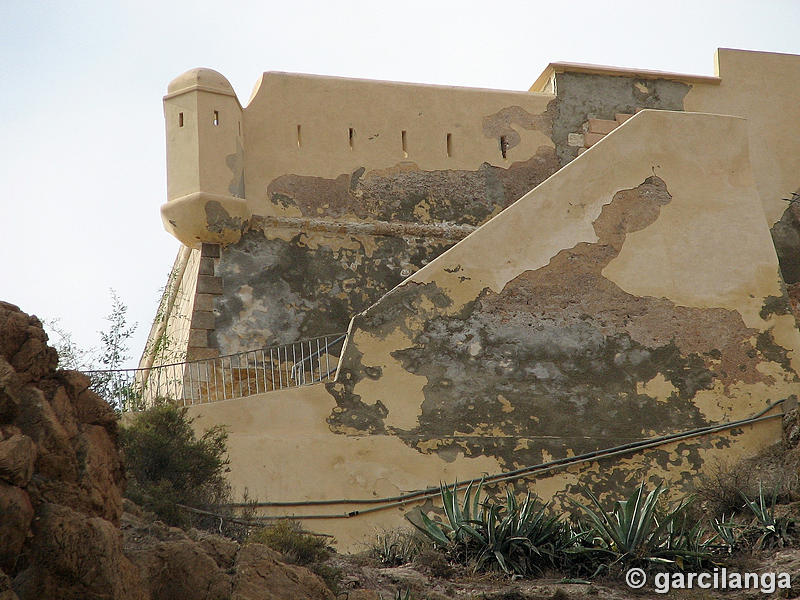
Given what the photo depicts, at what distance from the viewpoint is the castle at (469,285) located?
11.7m

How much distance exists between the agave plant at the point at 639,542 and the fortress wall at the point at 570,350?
6.85 ft

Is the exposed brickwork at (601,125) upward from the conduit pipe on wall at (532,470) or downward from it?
upward

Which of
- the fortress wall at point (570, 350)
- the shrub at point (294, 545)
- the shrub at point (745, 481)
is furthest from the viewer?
the fortress wall at point (570, 350)

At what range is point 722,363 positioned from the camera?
12.8 meters

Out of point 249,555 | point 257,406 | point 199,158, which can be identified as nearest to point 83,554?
point 249,555

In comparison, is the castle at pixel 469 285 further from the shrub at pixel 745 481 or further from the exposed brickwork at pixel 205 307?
the shrub at pixel 745 481

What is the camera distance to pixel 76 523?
20.5ft

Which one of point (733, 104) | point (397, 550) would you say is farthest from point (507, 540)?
point (733, 104)

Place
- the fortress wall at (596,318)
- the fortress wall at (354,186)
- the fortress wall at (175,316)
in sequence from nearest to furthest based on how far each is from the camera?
1. the fortress wall at (596,318)
2. the fortress wall at (175,316)
3. the fortress wall at (354,186)

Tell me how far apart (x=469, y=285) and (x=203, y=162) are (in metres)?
3.69

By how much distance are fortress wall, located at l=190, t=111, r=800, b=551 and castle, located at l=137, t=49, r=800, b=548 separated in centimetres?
2

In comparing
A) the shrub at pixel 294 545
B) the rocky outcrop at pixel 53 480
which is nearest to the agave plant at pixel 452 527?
the shrub at pixel 294 545

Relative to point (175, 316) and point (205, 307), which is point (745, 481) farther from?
point (175, 316)

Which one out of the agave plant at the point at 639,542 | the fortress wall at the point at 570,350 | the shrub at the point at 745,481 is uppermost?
the fortress wall at the point at 570,350
